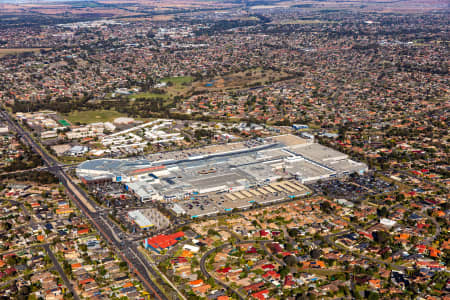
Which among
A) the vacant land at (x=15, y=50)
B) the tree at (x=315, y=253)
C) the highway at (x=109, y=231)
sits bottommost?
the tree at (x=315, y=253)

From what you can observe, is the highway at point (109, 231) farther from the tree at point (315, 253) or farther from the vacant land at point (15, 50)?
the vacant land at point (15, 50)

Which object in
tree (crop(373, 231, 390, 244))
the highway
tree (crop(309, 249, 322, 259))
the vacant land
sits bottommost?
tree (crop(373, 231, 390, 244))

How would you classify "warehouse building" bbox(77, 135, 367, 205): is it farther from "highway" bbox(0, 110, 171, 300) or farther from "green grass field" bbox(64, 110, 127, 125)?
"green grass field" bbox(64, 110, 127, 125)

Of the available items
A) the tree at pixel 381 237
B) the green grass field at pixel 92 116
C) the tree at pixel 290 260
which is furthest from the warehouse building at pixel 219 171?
the green grass field at pixel 92 116

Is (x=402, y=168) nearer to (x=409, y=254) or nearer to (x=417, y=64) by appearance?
(x=409, y=254)

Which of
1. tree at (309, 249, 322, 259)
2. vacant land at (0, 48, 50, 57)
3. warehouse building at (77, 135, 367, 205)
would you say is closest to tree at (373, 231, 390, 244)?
tree at (309, 249, 322, 259)
